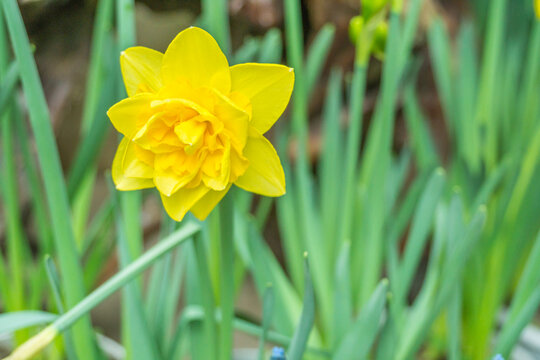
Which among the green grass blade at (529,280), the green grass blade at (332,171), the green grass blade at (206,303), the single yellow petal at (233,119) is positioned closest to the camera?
the single yellow petal at (233,119)

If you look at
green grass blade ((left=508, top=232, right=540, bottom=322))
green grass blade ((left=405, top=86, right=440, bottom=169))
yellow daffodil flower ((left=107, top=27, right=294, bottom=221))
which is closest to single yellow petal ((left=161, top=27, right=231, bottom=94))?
yellow daffodil flower ((left=107, top=27, right=294, bottom=221))

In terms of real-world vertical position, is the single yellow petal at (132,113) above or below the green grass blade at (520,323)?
above

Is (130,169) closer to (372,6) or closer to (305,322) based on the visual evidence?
(305,322)

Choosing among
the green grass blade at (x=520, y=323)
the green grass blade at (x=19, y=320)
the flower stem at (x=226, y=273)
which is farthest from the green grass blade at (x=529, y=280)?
the green grass blade at (x=19, y=320)

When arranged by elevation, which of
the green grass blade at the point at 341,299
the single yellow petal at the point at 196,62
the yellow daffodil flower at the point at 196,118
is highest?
the single yellow petal at the point at 196,62

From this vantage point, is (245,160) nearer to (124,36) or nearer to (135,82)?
(135,82)

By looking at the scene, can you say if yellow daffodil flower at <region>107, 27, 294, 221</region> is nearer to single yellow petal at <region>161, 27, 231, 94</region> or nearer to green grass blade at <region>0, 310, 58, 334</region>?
single yellow petal at <region>161, 27, 231, 94</region>

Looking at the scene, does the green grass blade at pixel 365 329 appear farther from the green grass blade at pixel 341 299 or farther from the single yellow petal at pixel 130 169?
the single yellow petal at pixel 130 169
